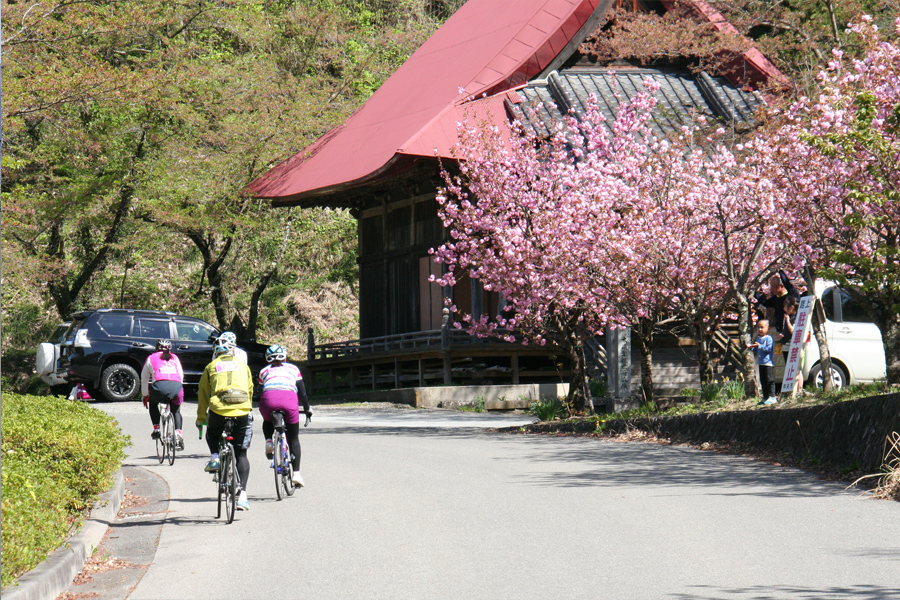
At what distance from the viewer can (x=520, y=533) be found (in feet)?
27.2

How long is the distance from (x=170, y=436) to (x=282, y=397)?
4079 millimetres

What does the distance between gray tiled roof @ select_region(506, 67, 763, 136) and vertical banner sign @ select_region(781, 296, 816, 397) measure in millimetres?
9628

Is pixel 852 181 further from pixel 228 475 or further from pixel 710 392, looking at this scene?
pixel 228 475

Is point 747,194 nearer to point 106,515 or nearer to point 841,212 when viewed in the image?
point 841,212

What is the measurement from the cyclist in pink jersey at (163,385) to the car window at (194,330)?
1124 centimetres

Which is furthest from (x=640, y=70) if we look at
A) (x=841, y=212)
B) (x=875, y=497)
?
(x=875, y=497)

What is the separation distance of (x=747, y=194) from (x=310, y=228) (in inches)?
897

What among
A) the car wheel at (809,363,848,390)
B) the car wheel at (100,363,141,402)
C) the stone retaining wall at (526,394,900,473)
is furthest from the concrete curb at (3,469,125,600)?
the car wheel at (100,363,141,402)

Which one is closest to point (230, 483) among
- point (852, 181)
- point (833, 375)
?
point (852, 181)

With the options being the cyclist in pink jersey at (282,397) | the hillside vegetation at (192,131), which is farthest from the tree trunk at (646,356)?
the cyclist in pink jersey at (282,397)

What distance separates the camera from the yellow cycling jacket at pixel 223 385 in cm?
980

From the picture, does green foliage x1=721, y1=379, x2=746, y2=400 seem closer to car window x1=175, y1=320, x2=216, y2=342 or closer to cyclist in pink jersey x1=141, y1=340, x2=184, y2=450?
cyclist in pink jersey x1=141, y1=340, x2=184, y2=450

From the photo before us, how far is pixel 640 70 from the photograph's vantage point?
1018 inches

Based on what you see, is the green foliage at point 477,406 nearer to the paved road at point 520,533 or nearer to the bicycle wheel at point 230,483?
the paved road at point 520,533
